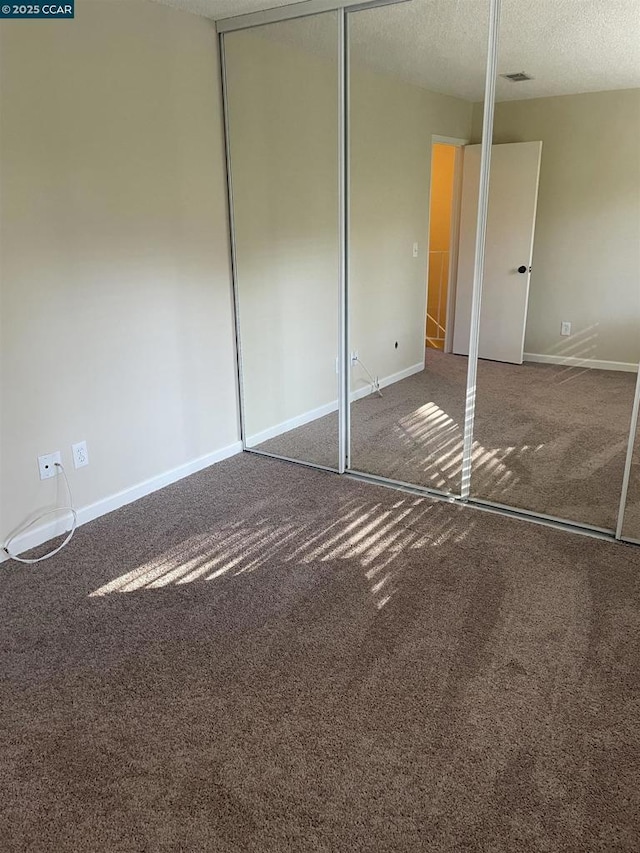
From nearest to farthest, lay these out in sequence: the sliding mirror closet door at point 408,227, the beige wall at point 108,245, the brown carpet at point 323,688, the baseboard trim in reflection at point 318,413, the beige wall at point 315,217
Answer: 1. the brown carpet at point 323,688
2. the beige wall at point 108,245
3. the sliding mirror closet door at point 408,227
4. the beige wall at point 315,217
5. the baseboard trim in reflection at point 318,413

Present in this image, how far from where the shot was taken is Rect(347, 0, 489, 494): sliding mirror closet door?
3.08 metres

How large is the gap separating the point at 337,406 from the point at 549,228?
5.05 feet

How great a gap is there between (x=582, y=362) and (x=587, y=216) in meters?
0.71

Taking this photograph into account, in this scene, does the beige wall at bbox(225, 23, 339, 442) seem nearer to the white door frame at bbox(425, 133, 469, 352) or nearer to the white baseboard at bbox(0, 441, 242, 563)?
the white baseboard at bbox(0, 441, 242, 563)

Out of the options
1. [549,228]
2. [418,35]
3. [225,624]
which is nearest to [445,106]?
[418,35]

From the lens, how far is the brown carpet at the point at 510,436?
317 centimetres

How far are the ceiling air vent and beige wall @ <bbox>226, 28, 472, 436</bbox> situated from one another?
0.99ft

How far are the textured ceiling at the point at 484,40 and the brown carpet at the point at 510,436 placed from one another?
1354mm

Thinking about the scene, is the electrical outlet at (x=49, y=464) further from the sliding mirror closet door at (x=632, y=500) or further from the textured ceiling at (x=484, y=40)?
the sliding mirror closet door at (x=632, y=500)

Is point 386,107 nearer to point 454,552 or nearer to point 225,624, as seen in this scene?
point 454,552

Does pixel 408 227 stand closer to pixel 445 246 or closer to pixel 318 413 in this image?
pixel 445 246

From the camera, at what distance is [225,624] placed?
2428 millimetres

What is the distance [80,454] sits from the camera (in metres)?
3.14

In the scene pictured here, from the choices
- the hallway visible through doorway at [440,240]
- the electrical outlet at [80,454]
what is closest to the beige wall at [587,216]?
the hallway visible through doorway at [440,240]
